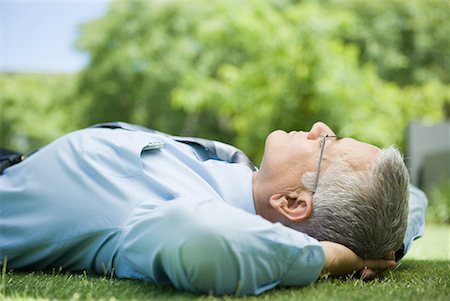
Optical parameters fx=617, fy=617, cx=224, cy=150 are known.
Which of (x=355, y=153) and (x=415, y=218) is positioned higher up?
(x=355, y=153)

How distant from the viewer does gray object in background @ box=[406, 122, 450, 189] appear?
491 inches

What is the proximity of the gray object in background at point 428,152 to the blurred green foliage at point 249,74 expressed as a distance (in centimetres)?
214

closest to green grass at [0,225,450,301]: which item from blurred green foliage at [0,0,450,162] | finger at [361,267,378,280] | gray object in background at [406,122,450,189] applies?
finger at [361,267,378,280]

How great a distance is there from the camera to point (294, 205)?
287 cm

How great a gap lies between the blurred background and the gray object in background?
0.03 meters

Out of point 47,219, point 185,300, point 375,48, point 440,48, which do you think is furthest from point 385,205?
point 440,48

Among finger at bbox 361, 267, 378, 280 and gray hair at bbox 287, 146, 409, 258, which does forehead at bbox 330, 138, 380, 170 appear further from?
finger at bbox 361, 267, 378, 280

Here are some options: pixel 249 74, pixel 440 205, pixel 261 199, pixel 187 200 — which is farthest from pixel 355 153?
pixel 249 74

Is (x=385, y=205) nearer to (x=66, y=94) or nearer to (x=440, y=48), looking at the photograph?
(x=440, y=48)

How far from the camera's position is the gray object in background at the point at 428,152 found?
12.5 m

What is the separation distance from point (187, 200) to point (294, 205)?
0.75 m

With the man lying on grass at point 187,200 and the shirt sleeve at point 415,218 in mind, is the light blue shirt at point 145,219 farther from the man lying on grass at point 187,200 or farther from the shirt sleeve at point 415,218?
the shirt sleeve at point 415,218

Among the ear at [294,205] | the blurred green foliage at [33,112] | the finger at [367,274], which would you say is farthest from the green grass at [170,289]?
the blurred green foliage at [33,112]

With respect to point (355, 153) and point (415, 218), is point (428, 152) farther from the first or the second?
point (355, 153)
